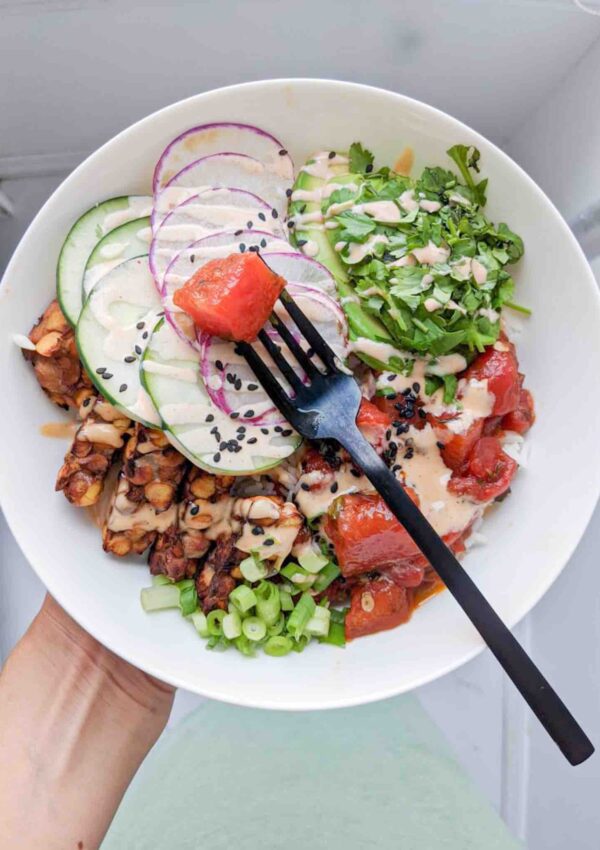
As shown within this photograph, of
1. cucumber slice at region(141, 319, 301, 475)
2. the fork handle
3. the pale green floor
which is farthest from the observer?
the pale green floor

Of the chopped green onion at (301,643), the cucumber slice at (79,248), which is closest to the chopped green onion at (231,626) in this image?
the chopped green onion at (301,643)

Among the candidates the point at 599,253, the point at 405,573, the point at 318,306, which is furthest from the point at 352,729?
the point at 599,253

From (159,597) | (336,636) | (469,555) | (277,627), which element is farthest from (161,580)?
(469,555)

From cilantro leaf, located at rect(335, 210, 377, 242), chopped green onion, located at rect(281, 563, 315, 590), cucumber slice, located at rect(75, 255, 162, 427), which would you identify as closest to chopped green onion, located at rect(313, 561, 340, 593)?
chopped green onion, located at rect(281, 563, 315, 590)

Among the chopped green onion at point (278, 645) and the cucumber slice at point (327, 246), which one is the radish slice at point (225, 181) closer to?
the cucumber slice at point (327, 246)

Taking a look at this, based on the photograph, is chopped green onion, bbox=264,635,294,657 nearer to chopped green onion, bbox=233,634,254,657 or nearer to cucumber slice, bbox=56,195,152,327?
chopped green onion, bbox=233,634,254,657

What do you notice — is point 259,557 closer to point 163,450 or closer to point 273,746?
point 163,450

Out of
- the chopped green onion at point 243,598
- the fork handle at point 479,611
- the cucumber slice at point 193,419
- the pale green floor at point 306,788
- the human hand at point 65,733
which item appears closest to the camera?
the fork handle at point 479,611
